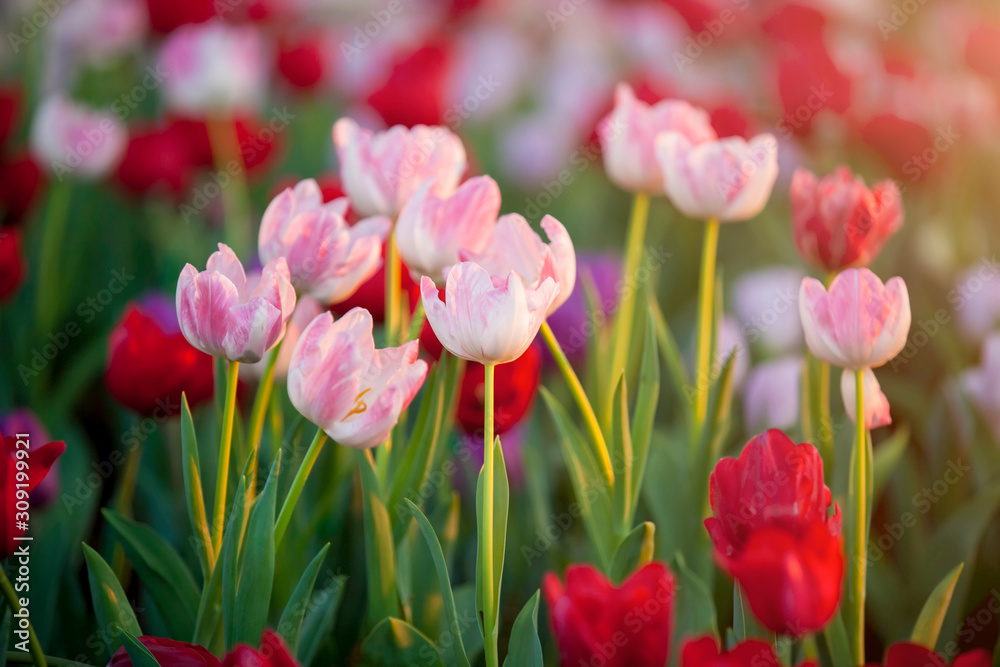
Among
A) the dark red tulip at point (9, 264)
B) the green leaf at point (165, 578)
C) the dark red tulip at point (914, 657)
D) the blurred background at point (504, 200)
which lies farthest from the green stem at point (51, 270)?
the dark red tulip at point (914, 657)

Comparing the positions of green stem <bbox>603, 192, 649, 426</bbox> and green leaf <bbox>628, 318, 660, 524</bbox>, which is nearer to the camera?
green leaf <bbox>628, 318, 660, 524</bbox>

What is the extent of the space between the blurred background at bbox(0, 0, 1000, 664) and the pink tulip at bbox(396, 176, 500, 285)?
13 centimetres

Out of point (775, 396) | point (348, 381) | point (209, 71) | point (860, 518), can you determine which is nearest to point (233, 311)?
point (348, 381)

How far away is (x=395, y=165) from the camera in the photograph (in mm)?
629

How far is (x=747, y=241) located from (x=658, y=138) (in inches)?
33.6

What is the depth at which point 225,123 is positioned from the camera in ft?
4.09

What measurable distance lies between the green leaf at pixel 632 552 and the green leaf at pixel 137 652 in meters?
0.30

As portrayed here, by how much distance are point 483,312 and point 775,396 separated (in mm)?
506

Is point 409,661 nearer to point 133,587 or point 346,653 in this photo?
point 346,653

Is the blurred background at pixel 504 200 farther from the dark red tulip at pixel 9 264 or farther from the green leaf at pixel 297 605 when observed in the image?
the green leaf at pixel 297 605

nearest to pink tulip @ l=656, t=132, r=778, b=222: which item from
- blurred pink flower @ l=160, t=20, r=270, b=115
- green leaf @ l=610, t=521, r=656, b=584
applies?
green leaf @ l=610, t=521, r=656, b=584

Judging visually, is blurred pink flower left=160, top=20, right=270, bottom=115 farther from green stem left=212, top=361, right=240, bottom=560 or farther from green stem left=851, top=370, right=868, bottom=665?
green stem left=851, top=370, right=868, bottom=665

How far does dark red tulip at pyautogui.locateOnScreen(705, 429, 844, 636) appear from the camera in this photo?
394 mm

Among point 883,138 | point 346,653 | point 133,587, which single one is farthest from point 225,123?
point 883,138
